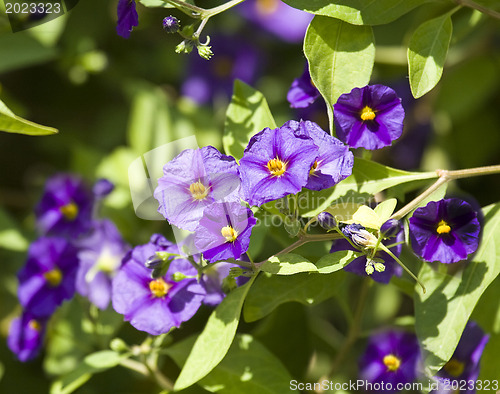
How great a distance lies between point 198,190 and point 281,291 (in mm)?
339

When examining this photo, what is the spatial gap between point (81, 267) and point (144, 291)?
44 centimetres

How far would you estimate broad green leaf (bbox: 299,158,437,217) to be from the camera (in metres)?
1.42

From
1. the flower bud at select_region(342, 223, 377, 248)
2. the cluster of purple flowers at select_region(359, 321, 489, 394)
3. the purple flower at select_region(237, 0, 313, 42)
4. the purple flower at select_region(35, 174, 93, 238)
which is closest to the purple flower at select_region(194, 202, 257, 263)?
the flower bud at select_region(342, 223, 377, 248)

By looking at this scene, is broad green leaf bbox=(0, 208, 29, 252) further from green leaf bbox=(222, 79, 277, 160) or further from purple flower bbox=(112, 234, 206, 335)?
green leaf bbox=(222, 79, 277, 160)

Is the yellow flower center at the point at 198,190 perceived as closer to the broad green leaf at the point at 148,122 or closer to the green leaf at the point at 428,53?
the green leaf at the point at 428,53

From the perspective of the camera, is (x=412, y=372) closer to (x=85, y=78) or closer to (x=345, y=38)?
(x=345, y=38)

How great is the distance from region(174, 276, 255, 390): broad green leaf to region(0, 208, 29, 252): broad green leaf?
0.90 m

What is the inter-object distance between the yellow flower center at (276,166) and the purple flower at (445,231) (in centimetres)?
30

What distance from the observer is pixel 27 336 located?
1.81m

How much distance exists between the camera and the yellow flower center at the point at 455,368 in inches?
60.4

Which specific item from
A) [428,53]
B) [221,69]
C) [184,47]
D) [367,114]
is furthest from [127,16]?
[221,69]

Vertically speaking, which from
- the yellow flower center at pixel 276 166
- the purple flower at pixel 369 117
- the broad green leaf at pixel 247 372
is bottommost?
the broad green leaf at pixel 247 372

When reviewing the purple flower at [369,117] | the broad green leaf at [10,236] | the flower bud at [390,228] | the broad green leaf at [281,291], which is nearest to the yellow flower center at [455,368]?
the broad green leaf at [281,291]

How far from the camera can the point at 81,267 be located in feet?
6.03
